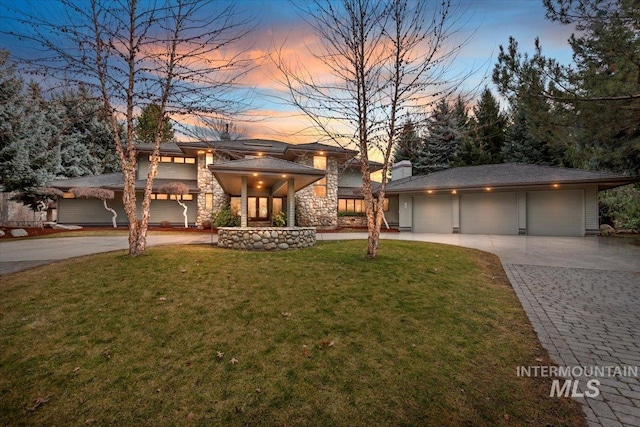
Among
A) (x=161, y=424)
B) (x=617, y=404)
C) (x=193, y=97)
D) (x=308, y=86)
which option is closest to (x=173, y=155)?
(x=193, y=97)

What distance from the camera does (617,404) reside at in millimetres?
2822

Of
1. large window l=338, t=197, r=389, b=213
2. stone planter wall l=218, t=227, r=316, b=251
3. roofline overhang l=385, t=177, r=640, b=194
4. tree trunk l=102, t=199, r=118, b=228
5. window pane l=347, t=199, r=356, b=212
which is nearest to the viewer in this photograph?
stone planter wall l=218, t=227, r=316, b=251

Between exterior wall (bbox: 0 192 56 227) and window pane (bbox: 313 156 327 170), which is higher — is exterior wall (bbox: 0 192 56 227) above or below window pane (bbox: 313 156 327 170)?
below

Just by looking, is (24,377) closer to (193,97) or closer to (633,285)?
(193,97)

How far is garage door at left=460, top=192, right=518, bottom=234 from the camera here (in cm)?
1759

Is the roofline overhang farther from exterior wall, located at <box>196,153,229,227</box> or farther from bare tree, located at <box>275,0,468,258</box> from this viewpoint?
exterior wall, located at <box>196,153,229,227</box>

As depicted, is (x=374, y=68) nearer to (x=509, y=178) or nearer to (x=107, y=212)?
(x=509, y=178)

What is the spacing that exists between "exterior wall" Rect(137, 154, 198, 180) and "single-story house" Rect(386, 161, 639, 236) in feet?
50.7

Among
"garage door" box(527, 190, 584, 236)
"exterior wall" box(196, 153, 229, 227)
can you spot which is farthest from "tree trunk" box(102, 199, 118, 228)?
"garage door" box(527, 190, 584, 236)

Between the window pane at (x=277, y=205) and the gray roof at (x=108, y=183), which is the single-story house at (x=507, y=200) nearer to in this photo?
the window pane at (x=277, y=205)

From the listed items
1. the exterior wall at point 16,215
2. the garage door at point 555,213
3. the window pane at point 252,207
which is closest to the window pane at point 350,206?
the window pane at point 252,207

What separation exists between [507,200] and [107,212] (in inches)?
1122

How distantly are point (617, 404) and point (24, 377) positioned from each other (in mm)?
6374

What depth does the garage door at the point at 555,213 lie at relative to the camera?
16125mm
